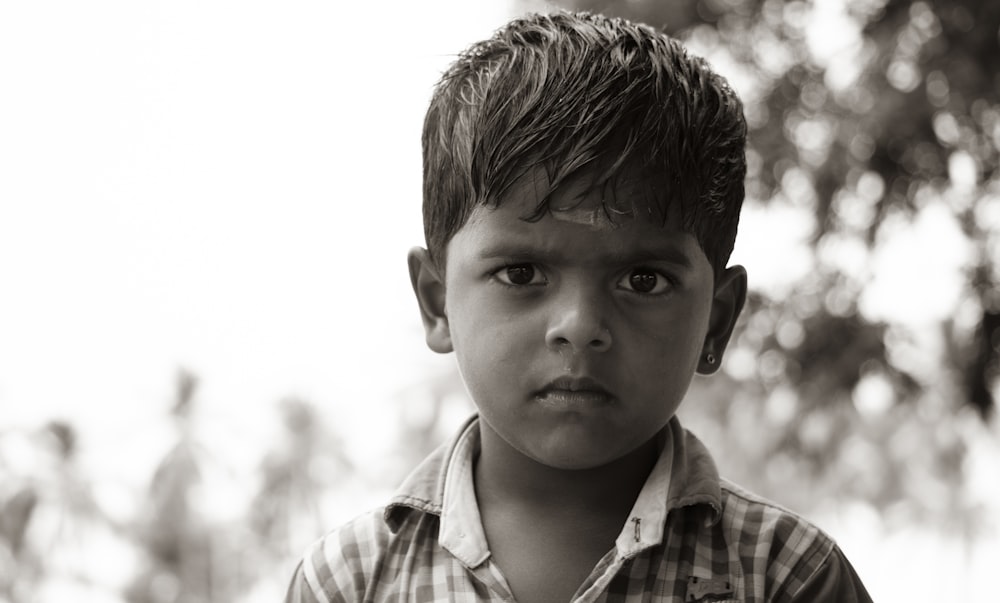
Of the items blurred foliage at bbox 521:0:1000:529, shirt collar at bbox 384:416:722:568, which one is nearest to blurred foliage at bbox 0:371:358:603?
blurred foliage at bbox 521:0:1000:529

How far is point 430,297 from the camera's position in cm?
160

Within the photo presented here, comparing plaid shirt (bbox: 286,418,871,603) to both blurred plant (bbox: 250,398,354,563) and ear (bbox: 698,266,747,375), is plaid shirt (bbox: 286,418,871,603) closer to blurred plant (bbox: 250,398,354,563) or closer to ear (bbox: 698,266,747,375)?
ear (bbox: 698,266,747,375)

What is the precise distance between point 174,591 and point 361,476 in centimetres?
197

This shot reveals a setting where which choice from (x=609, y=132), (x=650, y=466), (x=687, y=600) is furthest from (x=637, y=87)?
(x=687, y=600)

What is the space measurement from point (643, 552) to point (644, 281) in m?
0.36

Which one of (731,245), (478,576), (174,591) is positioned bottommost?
(174,591)

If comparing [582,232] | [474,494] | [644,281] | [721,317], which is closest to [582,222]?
[582,232]

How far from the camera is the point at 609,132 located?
1.37m

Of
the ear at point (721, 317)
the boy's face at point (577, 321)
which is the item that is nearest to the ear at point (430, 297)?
the boy's face at point (577, 321)

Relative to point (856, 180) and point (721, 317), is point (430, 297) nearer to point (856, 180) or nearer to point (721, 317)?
point (721, 317)

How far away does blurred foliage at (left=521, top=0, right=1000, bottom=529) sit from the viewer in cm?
333

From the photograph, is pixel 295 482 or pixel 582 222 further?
pixel 295 482

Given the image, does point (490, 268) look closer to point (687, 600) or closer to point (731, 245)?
point (731, 245)

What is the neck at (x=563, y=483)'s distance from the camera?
60.4 inches
